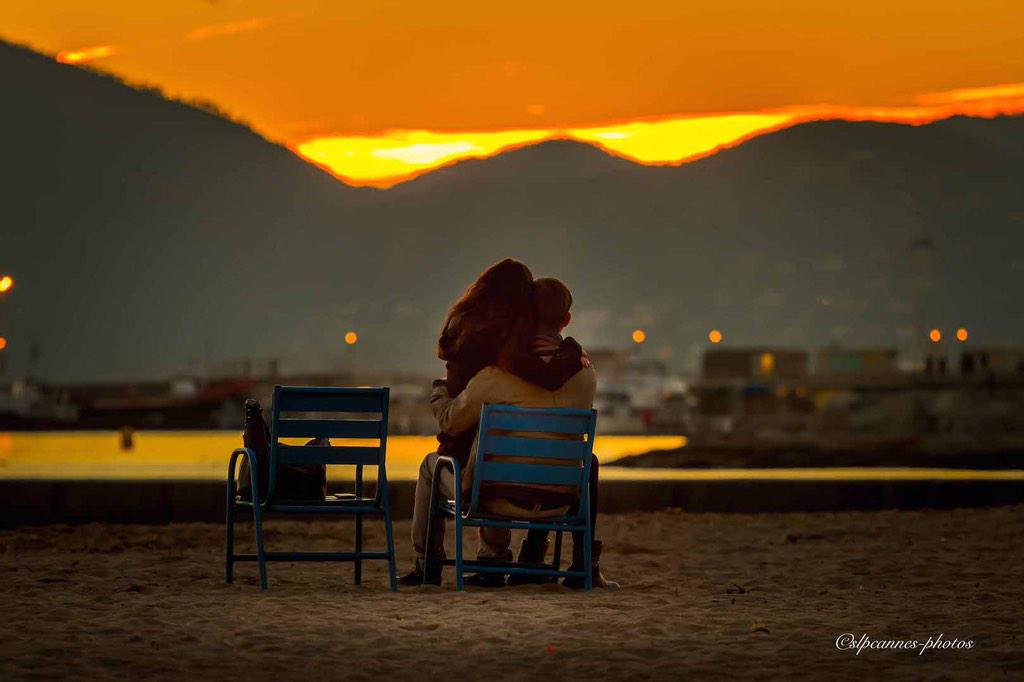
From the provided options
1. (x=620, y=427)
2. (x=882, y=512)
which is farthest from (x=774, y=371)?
(x=882, y=512)

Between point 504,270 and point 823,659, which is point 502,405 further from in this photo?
point 823,659

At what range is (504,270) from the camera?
280 inches

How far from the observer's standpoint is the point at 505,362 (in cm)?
711

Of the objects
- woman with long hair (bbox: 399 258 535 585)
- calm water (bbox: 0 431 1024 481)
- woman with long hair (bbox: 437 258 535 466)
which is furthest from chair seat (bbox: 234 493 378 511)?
calm water (bbox: 0 431 1024 481)

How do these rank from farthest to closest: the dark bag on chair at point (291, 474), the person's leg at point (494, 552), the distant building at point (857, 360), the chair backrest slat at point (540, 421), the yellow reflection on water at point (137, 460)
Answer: the distant building at point (857, 360) → the yellow reflection on water at point (137, 460) → the person's leg at point (494, 552) → the dark bag on chair at point (291, 474) → the chair backrest slat at point (540, 421)

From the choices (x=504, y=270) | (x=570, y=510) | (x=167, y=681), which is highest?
(x=504, y=270)

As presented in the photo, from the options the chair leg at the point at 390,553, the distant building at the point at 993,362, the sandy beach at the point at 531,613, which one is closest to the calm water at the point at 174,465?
the sandy beach at the point at 531,613

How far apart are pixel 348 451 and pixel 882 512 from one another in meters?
5.59

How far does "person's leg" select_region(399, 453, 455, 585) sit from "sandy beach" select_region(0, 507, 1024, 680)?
20 cm

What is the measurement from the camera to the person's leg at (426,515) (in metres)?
7.21

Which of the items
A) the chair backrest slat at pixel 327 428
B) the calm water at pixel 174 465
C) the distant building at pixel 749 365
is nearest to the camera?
the chair backrest slat at pixel 327 428

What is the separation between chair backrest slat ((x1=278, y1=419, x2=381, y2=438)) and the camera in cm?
712

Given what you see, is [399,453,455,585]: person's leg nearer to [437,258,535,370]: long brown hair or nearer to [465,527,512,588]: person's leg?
[465,527,512,588]: person's leg

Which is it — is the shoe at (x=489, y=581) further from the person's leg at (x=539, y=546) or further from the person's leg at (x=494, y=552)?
the person's leg at (x=539, y=546)
